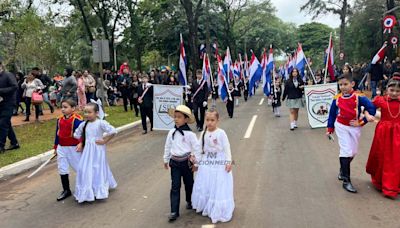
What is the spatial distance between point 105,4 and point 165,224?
25.0 metres

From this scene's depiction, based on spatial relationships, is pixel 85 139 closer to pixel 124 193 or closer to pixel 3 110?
pixel 124 193

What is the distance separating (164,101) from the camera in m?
13.0

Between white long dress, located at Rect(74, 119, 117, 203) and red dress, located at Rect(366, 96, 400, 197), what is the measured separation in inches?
157

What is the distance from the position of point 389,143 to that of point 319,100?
6.70 metres

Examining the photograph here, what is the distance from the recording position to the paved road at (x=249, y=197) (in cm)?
525

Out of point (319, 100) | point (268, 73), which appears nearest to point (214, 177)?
point (319, 100)

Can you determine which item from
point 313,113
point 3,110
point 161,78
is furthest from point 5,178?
point 161,78

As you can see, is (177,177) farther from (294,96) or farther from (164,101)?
(294,96)

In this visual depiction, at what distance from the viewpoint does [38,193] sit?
6.93 meters

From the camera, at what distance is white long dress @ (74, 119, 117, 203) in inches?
242

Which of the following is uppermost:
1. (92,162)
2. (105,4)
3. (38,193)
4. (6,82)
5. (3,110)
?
(105,4)

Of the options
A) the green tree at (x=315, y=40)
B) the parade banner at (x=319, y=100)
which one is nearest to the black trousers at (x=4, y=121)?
the parade banner at (x=319, y=100)

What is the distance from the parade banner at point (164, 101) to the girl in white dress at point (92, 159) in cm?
661

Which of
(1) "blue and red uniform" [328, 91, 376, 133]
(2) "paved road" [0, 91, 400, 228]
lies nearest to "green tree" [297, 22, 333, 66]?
(2) "paved road" [0, 91, 400, 228]
